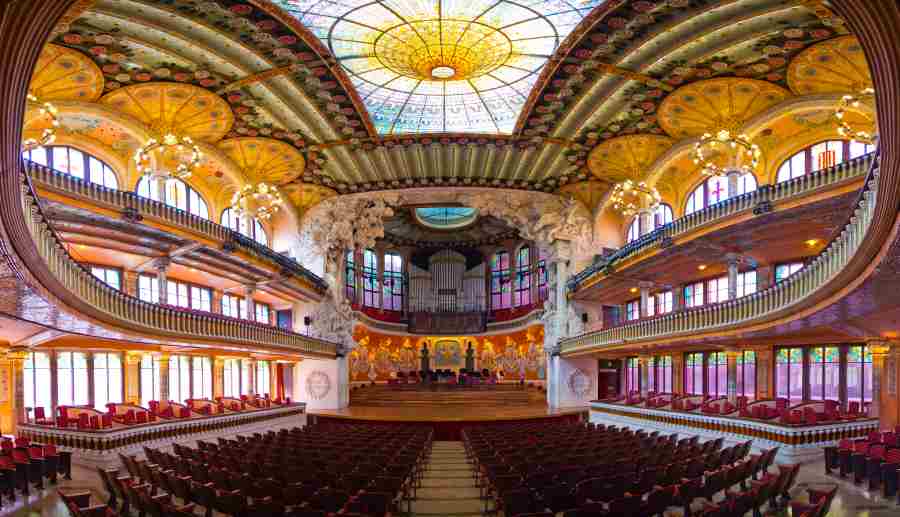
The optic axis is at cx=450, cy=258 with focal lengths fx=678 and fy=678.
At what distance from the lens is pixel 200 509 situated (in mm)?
12711

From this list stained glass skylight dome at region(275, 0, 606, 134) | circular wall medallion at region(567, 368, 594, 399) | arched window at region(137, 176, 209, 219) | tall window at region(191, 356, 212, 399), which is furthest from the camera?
circular wall medallion at region(567, 368, 594, 399)

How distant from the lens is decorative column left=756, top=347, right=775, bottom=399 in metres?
26.3

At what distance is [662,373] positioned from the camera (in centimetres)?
3475

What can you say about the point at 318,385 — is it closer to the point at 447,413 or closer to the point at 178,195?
the point at 447,413

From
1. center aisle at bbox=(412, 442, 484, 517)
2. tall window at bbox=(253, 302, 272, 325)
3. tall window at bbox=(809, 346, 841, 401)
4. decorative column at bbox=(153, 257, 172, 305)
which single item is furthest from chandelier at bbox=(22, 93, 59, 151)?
tall window at bbox=(809, 346, 841, 401)

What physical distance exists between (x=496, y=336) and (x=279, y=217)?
17.0 m

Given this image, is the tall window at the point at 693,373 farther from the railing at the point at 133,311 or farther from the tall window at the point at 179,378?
the tall window at the point at 179,378

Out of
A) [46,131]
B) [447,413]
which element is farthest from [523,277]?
[46,131]

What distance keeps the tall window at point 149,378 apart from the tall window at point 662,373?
78.5 ft

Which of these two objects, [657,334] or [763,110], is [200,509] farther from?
[763,110]

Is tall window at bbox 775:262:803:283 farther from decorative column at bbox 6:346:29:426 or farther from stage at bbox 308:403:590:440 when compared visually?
decorative column at bbox 6:346:29:426

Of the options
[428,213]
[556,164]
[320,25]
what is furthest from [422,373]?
[320,25]

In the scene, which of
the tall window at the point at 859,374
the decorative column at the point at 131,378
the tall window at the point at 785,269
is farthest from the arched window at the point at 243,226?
the tall window at the point at 859,374

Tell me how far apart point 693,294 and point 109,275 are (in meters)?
A: 25.6
